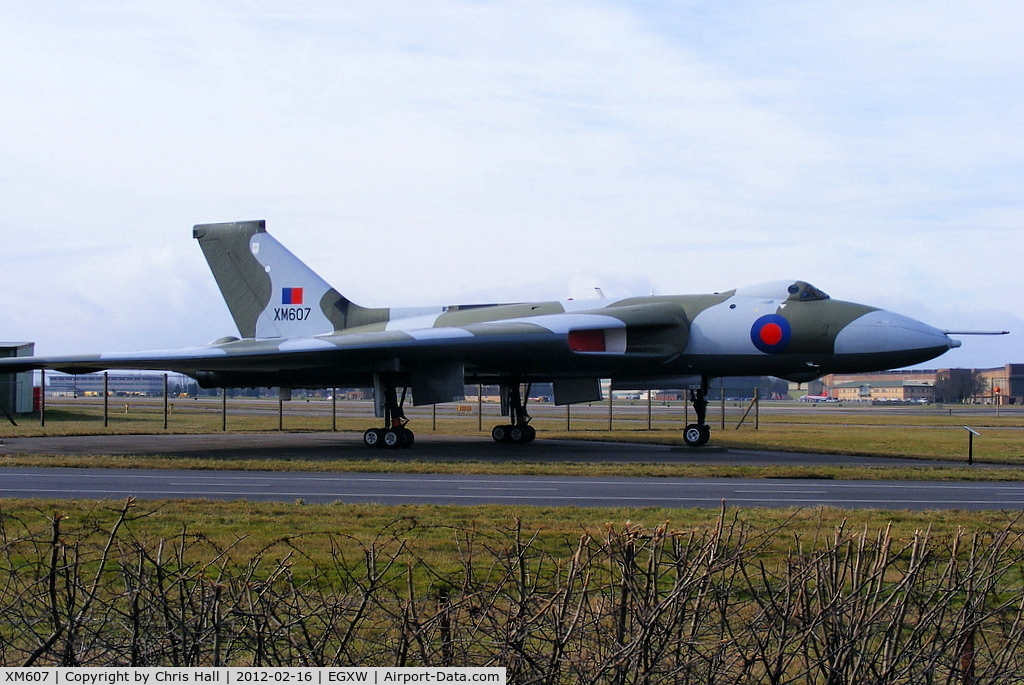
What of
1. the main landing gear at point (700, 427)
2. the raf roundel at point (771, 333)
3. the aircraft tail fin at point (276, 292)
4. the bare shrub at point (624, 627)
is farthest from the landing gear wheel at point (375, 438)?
the bare shrub at point (624, 627)

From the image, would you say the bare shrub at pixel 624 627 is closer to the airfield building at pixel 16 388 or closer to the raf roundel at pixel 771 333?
the raf roundel at pixel 771 333

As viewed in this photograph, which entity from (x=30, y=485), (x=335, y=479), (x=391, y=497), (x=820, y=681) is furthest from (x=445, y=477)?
(x=820, y=681)

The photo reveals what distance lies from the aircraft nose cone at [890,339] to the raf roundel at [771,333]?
1054 millimetres

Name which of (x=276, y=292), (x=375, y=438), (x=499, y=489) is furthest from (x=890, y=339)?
(x=276, y=292)

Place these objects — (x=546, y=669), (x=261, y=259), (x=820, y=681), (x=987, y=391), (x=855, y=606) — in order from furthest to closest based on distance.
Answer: (x=987, y=391) < (x=261, y=259) < (x=820, y=681) < (x=546, y=669) < (x=855, y=606)

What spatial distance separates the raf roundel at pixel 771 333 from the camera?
67.6 feet

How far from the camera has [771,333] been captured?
814 inches

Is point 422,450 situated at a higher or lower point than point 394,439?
lower

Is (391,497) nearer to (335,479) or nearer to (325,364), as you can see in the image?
(335,479)

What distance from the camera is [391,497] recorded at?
1273 cm

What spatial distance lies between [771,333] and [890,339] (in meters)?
2.36

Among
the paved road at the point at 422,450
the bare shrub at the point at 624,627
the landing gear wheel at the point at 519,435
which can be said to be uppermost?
the bare shrub at the point at 624,627

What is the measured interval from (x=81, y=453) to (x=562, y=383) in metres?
10.7

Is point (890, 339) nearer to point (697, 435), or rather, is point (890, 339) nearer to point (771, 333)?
point (771, 333)
